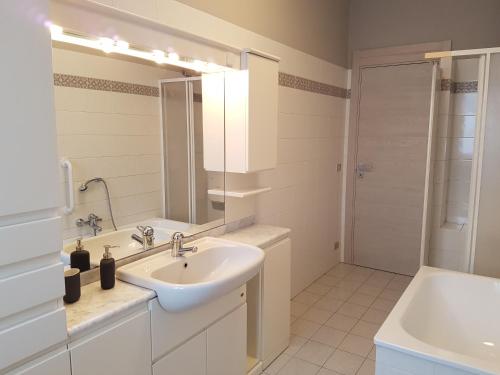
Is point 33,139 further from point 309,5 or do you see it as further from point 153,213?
point 309,5

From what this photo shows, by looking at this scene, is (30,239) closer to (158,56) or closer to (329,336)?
(158,56)

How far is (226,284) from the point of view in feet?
5.49

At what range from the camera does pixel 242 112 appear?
238 centimetres

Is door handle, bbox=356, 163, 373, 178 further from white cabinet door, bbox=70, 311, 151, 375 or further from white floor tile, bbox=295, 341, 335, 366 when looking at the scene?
white cabinet door, bbox=70, 311, 151, 375

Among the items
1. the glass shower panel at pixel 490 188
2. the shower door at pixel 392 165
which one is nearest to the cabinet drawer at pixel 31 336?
the glass shower panel at pixel 490 188

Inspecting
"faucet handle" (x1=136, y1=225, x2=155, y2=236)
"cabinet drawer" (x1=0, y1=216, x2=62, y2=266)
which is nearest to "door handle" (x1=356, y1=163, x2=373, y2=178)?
"faucet handle" (x1=136, y1=225, x2=155, y2=236)

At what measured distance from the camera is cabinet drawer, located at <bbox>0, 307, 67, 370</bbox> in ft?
3.54

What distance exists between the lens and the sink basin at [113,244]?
1.70 meters

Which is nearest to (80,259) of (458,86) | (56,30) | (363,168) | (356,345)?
(56,30)

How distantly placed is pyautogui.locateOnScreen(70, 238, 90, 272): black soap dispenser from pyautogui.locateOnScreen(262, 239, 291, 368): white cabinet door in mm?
1042


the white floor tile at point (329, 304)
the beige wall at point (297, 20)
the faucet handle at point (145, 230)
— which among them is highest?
the beige wall at point (297, 20)

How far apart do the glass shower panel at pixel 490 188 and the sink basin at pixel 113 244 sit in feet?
6.38

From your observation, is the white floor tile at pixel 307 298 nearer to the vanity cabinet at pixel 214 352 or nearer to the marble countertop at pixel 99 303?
the vanity cabinet at pixel 214 352

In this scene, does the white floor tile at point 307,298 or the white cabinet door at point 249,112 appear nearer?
the white cabinet door at point 249,112
